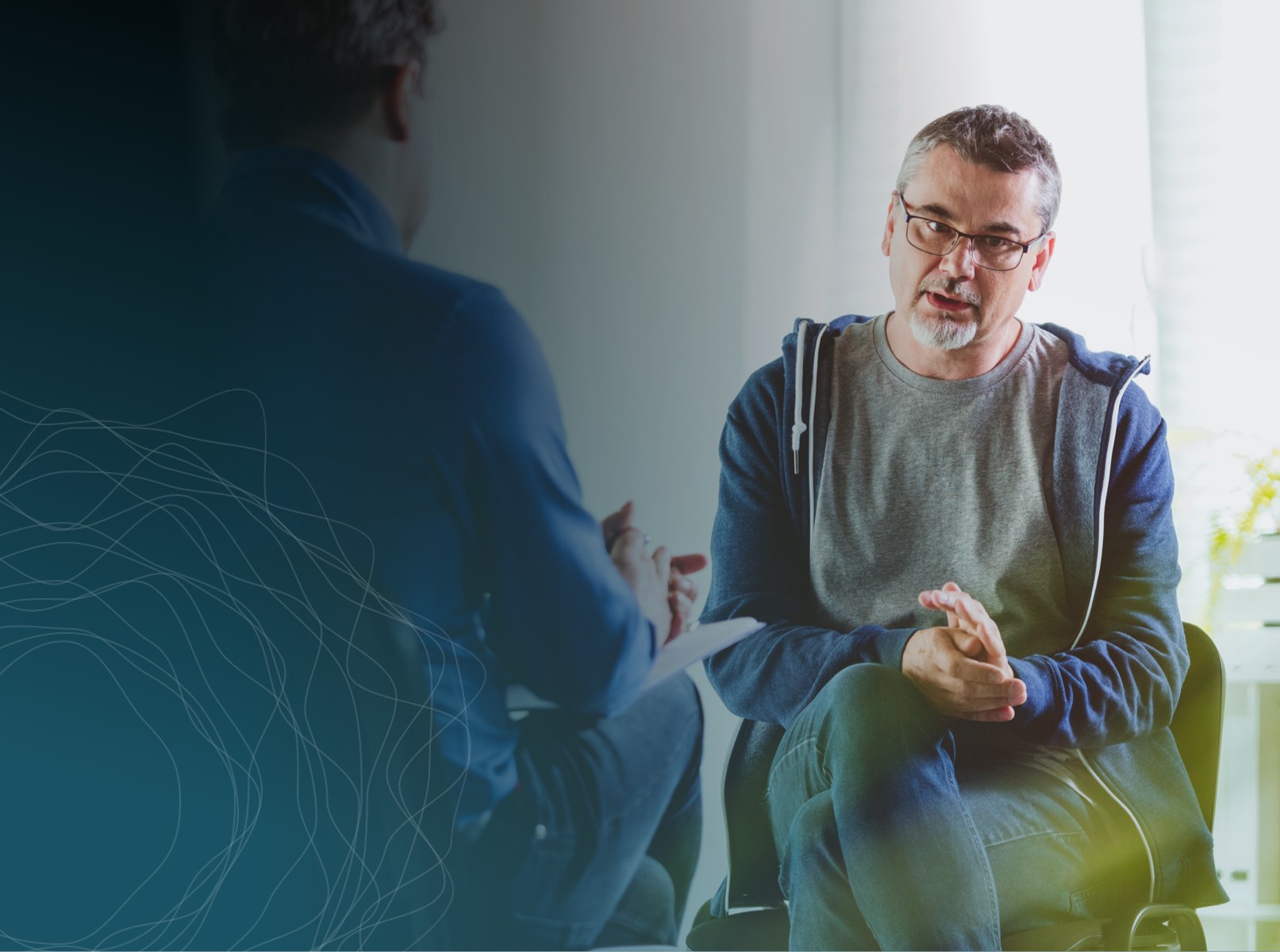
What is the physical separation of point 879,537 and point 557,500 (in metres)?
0.40

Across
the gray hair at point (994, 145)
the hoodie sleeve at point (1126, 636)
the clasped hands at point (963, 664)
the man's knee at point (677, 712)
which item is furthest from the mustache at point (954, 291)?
the man's knee at point (677, 712)

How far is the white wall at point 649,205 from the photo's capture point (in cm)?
138

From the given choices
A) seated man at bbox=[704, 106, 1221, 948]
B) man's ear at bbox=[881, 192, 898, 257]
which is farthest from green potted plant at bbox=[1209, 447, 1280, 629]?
man's ear at bbox=[881, 192, 898, 257]

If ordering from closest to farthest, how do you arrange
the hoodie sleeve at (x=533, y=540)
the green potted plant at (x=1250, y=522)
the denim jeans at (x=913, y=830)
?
the denim jeans at (x=913, y=830)
the hoodie sleeve at (x=533, y=540)
the green potted plant at (x=1250, y=522)

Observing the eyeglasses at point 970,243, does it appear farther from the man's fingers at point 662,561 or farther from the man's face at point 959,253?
the man's fingers at point 662,561

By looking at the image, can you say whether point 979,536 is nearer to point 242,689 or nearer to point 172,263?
point 242,689

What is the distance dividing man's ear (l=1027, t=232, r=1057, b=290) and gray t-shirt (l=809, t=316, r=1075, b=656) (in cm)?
8

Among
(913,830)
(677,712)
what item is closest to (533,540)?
(677,712)

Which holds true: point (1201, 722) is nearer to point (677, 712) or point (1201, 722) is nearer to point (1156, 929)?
point (1156, 929)

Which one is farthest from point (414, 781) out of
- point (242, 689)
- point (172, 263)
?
point (172, 263)

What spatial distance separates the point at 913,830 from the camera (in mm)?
1247

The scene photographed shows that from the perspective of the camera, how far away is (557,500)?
136 cm

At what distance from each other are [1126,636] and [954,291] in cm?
48

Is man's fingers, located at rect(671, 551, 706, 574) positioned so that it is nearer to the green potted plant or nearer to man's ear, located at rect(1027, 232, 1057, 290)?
man's ear, located at rect(1027, 232, 1057, 290)
